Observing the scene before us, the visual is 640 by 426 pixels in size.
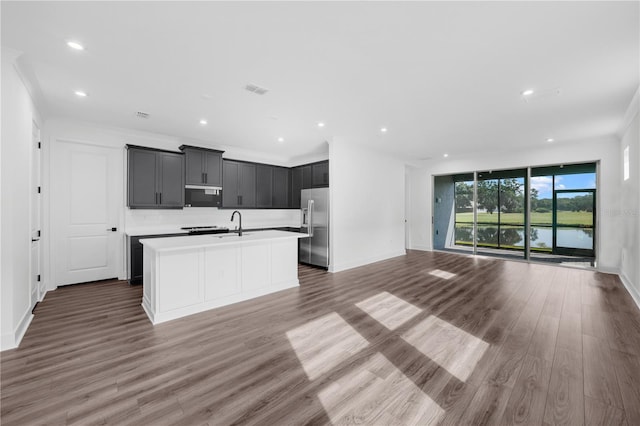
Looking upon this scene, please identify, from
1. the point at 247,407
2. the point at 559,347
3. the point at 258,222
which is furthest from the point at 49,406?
the point at 258,222

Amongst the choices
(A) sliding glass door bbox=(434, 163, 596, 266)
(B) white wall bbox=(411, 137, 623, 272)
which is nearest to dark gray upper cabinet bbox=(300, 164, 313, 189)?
(B) white wall bbox=(411, 137, 623, 272)

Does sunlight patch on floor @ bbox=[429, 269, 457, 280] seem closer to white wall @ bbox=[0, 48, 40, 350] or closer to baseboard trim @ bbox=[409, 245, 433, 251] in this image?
baseboard trim @ bbox=[409, 245, 433, 251]

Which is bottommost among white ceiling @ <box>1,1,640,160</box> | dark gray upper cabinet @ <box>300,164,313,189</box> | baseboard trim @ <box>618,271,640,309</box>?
baseboard trim @ <box>618,271,640,309</box>

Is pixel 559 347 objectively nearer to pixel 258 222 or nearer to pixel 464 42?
pixel 464 42

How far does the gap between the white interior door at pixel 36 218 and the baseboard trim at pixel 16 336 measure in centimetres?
83

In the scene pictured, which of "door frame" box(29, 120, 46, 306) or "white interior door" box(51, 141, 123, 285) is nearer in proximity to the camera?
"door frame" box(29, 120, 46, 306)

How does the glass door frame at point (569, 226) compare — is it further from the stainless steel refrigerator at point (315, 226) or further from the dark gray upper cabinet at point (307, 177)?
the dark gray upper cabinet at point (307, 177)

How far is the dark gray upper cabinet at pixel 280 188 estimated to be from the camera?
6.93m

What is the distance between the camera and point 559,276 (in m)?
5.20

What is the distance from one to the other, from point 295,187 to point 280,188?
1.36 feet

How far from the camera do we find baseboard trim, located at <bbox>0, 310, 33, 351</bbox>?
2.46 metres

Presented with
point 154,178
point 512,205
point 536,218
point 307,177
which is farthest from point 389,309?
point 512,205

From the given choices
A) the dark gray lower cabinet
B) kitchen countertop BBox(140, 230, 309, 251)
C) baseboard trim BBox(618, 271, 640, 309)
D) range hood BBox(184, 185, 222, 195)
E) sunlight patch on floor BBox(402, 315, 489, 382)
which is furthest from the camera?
range hood BBox(184, 185, 222, 195)

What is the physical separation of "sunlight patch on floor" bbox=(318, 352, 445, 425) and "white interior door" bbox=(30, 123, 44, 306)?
4.36 metres
